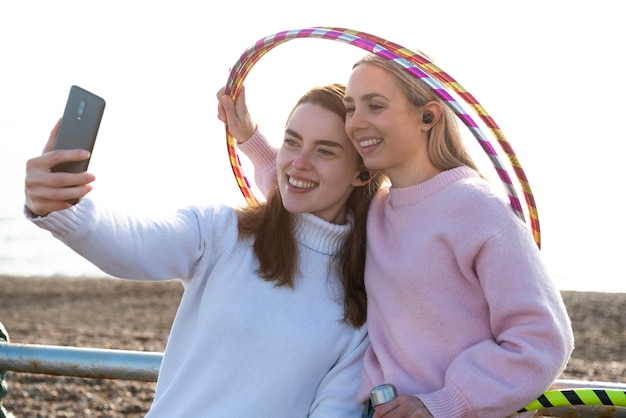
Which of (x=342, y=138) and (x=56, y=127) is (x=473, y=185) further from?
(x=56, y=127)

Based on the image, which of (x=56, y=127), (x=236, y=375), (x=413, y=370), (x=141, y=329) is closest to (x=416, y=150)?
(x=413, y=370)

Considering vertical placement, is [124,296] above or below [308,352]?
below

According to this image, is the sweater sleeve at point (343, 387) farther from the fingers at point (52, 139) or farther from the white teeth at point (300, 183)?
the fingers at point (52, 139)

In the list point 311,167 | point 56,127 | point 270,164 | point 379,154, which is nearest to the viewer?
point 56,127

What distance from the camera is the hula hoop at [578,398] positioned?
2889 millimetres

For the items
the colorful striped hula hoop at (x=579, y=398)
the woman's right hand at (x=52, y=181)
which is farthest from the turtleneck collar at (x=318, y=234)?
the woman's right hand at (x=52, y=181)

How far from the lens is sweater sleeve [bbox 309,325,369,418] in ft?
10.2

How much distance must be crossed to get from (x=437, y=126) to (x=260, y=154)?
984mm

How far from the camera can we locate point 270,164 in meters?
3.88

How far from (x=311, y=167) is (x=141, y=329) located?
8720mm

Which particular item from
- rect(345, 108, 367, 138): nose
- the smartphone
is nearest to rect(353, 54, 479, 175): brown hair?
rect(345, 108, 367, 138): nose

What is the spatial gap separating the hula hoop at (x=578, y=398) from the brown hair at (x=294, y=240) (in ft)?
2.24

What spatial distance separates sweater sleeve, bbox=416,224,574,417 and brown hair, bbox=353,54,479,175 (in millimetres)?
431

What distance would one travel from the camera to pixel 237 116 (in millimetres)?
3857
